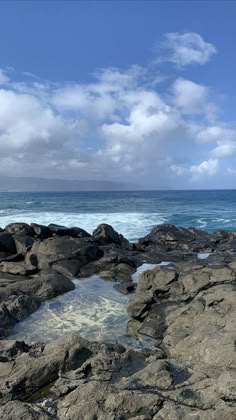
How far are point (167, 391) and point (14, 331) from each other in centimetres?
551

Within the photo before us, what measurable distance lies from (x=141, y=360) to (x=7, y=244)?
1404 centimetres

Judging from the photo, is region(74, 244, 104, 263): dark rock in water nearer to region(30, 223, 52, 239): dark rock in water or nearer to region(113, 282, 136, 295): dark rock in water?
region(113, 282, 136, 295): dark rock in water

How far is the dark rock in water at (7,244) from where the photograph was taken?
A: 65.3 feet

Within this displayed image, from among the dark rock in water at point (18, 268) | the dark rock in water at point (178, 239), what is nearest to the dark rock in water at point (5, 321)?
the dark rock in water at point (18, 268)

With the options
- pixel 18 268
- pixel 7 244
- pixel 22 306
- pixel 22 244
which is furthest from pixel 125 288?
pixel 7 244

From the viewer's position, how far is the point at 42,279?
13750 millimetres

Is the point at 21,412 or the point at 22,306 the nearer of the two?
the point at 21,412

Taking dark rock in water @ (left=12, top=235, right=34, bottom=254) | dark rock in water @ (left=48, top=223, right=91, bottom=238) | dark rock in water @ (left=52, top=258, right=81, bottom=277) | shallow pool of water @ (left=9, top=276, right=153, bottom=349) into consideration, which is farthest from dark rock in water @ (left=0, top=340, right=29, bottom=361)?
dark rock in water @ (left=48, top=223, right=91, bottom=238)

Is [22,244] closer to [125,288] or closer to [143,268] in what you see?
[143,268]

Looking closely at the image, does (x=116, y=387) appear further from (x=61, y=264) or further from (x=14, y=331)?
(x=61, y=264)

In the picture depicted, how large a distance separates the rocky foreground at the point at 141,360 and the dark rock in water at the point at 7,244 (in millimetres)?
4416

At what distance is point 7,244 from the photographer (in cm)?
2012

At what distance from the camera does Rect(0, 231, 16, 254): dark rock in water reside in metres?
19.9

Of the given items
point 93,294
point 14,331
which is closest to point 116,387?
point 14,331
